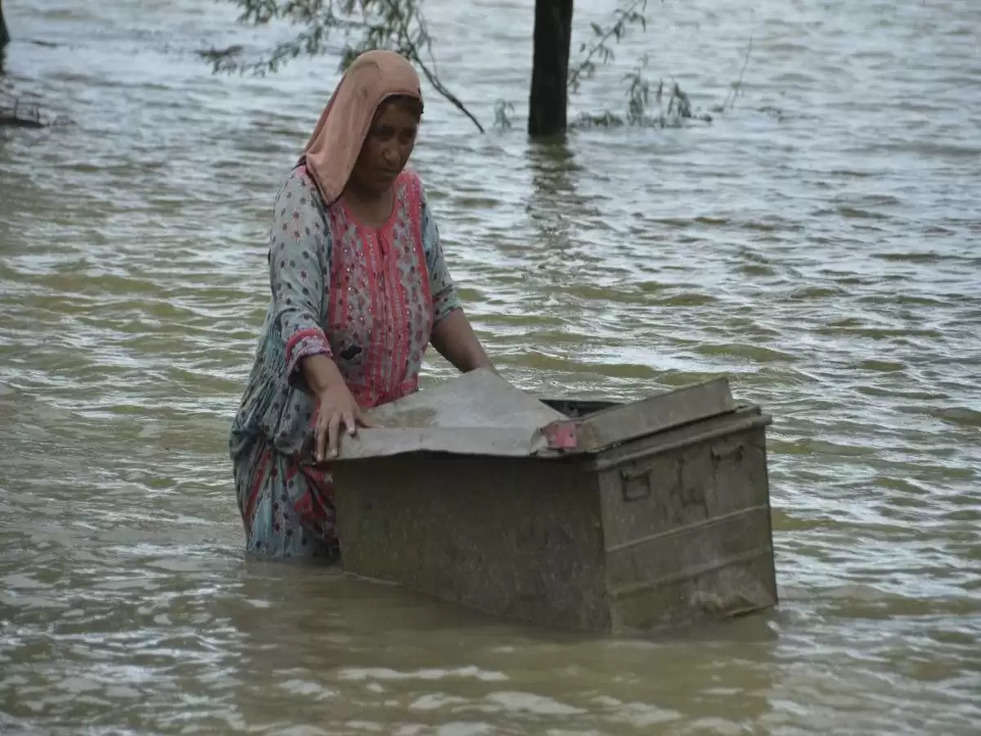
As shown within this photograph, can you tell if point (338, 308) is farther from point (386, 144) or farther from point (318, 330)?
point (386, 144)

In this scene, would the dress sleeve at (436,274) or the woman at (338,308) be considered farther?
the dress sleeve at (436,274)

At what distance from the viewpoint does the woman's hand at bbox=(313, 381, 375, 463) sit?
4254 millimetres

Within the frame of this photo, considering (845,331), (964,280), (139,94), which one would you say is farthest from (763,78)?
(845,331)

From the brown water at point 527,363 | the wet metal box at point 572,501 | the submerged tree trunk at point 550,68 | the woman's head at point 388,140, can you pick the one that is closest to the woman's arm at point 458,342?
the wet metal box at point 572,501

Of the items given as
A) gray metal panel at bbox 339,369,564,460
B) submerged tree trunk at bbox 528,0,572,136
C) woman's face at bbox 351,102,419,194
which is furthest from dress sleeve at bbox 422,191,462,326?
submerged tree trunk at bbox 528,0,572,136

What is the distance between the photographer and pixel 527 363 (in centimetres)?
762

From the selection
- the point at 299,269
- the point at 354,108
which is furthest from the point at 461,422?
the point at 354,108

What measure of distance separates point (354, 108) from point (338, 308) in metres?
0.50

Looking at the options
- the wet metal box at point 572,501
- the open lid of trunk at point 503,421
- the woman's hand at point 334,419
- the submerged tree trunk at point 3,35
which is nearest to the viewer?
the open lid of trunk at point 503,421

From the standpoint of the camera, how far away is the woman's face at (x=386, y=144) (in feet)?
14.4

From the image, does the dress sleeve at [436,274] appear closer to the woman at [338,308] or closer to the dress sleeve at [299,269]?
the woman at [338,308]

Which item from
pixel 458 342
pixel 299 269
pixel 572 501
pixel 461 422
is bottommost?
pixel 572 501

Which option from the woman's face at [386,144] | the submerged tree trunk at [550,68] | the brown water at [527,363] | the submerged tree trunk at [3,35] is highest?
the submerged tree trunk at [3,35]

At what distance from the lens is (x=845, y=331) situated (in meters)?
8.16
